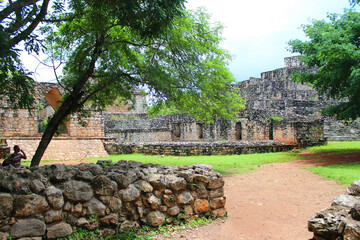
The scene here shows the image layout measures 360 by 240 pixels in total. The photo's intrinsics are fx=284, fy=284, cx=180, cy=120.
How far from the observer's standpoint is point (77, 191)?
150 inches

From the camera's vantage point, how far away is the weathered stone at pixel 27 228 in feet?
10.8

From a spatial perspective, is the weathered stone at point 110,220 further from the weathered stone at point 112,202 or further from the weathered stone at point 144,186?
the weathered stone at point 144,186

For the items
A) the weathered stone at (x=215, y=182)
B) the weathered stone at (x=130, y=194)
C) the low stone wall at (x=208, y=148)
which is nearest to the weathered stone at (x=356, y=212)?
the weathered stone at (x=215, y=182)

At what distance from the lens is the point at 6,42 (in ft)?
13.4

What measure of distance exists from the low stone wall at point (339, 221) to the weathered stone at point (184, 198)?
1.83 m

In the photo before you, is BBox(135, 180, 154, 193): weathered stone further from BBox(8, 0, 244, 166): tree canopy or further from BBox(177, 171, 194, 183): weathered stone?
BBox(8, 0, 244, 166): tree canopy

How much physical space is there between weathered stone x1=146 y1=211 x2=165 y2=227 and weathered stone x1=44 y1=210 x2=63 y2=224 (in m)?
1.28

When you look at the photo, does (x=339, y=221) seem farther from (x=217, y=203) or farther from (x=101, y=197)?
(x=101, y=197)

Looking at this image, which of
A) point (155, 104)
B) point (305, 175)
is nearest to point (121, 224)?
point (155, 104)

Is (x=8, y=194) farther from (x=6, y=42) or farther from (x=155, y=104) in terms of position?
(x=155, y=104)

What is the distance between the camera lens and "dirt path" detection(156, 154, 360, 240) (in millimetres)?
4371

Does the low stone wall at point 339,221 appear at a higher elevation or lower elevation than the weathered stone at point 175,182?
lower

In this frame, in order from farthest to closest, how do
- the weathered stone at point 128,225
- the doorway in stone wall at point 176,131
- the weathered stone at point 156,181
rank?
the doorway in stone wall at point 176,131 → the weathered stone at point 156,181 → the weathered stone at point 128,225

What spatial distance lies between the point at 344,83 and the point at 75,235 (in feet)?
42.2
